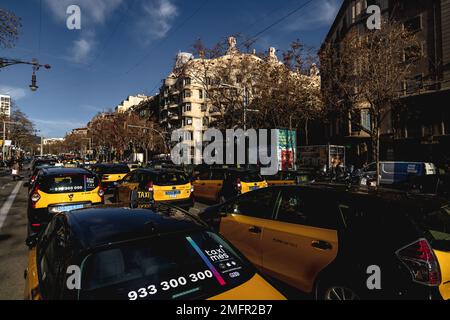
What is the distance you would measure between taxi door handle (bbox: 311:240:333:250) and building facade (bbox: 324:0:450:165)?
20.2 metres

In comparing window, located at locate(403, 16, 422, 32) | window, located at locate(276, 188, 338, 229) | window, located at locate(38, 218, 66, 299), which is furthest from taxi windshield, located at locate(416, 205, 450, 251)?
window, located at locate(403, 16, 422, 32)

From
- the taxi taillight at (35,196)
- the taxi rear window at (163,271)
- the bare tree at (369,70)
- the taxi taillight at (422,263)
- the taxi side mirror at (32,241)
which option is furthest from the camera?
the bare tree at (369,70)

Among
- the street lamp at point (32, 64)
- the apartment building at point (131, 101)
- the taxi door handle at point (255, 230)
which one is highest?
the apartment building at point (131, 101)

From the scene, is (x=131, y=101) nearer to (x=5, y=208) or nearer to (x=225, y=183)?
(x=5, y=208)

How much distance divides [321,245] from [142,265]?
83.6 inches

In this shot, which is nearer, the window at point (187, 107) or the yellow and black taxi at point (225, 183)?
the yellow and black taxi at point (225, 183)

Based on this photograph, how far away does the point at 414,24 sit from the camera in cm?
2555

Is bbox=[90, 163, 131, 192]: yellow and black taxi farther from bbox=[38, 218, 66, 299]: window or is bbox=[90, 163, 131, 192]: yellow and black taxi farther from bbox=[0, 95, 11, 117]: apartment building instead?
bbox=[0, 95, 11, 117]: apartment building

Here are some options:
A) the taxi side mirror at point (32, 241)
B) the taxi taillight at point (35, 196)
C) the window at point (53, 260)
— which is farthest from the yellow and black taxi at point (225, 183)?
the window at point (53, 260)

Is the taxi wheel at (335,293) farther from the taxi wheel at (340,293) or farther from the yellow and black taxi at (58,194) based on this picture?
the yellow and black taxi at (58,194)

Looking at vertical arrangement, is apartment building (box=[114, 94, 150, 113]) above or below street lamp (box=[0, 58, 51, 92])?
above

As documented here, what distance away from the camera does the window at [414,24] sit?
82.3 ft

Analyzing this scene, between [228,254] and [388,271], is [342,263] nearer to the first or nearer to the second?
[388,271]

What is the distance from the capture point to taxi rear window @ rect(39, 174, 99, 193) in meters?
6.88
